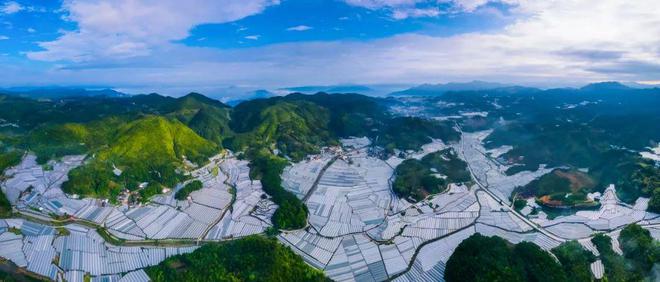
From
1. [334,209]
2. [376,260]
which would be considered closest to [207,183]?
[334,209]

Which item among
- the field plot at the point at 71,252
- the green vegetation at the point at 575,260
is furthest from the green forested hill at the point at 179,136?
the green vegetation at the point at 575,260

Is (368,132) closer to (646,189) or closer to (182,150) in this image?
(182,150)

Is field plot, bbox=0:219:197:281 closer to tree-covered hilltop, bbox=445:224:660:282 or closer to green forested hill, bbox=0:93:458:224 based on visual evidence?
green forested hill, bbox=0:93:458:224

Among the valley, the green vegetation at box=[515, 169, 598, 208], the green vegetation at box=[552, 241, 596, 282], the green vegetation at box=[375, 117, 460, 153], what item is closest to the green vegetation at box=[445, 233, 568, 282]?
the green vegetation at box=[552, 241, 596, 282]

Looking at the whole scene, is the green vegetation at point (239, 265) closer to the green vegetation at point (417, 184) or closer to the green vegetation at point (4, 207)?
the green vegetation at point (4, 207)

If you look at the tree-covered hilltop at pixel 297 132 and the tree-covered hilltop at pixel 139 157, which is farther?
the tree-covered hilltop at pixel 297 132

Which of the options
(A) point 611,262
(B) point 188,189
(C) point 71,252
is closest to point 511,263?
(A) point 611,262
